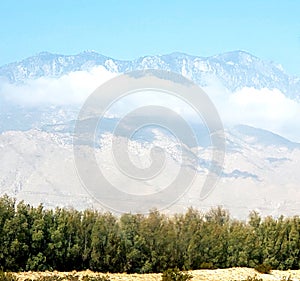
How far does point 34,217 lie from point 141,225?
23.8ft

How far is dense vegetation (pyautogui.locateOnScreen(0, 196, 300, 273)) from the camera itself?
32.1 metres

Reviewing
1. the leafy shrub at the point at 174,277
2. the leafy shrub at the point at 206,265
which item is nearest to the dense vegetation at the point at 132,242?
the leafy shrub at the point at 206,265

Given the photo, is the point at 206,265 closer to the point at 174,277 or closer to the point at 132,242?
the point at 132,242

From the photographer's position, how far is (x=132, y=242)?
35.6 metres

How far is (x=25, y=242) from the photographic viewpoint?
3212cm

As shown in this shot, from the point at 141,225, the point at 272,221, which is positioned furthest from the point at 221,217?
the point at 141,225

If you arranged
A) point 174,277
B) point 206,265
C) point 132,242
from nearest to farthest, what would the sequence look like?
point 174,277
point 132,242
point 206,265

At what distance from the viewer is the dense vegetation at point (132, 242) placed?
3209 cm

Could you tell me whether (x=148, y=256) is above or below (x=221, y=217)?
below

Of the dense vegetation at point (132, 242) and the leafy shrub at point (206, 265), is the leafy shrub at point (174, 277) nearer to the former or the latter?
the dense vegetation at point (132, 242)

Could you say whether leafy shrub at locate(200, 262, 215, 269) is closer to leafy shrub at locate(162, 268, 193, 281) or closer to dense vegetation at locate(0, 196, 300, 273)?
dense vegetation at locate(0, 196, 300, 273)

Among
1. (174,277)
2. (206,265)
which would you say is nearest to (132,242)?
(206,265)

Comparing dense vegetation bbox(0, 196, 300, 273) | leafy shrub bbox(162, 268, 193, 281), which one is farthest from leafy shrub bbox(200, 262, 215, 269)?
leafy shrub bbox(162, 268, 193, 281)

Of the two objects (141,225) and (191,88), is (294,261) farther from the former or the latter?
(191,88)
